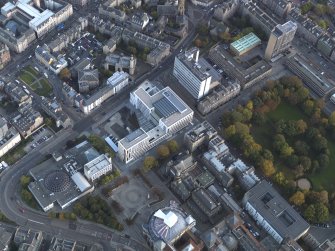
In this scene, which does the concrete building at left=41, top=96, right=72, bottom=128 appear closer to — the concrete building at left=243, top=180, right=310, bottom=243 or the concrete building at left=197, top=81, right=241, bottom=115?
the concrete building at left=197, top=81, right=241, bottom=115

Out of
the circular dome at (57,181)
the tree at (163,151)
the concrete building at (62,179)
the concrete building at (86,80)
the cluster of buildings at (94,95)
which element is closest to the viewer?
the concrete building at (62,179)

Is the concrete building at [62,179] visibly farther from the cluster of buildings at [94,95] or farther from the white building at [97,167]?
the cluster of buildings at [94,95]

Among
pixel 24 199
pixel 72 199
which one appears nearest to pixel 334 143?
pixel 72 199

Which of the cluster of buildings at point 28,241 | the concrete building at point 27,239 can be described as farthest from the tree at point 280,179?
the concrete building at point 27,239

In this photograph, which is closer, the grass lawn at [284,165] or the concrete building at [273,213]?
the concrete building at [273,213]

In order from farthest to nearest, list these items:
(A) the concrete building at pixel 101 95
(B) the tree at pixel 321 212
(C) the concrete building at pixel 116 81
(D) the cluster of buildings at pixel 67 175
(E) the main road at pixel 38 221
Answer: (C) the concrete building at pixel 116 81
(A) the concrete building at pixel 101 95
(B) the tree at pixel 321 212
(D) the cluster of buildings at pixel 67 175
(E) the main road at pixel 38 221

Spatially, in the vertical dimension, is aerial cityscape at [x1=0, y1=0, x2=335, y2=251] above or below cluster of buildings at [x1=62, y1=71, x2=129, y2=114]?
below

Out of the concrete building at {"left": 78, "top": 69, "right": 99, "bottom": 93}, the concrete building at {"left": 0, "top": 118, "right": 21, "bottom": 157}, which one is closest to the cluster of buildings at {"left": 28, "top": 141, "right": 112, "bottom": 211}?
the concrete building at {"left": 0, "top": 118, "right": 21, "bottom": 157}

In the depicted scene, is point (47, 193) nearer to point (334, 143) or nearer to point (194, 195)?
point (194, 195)
